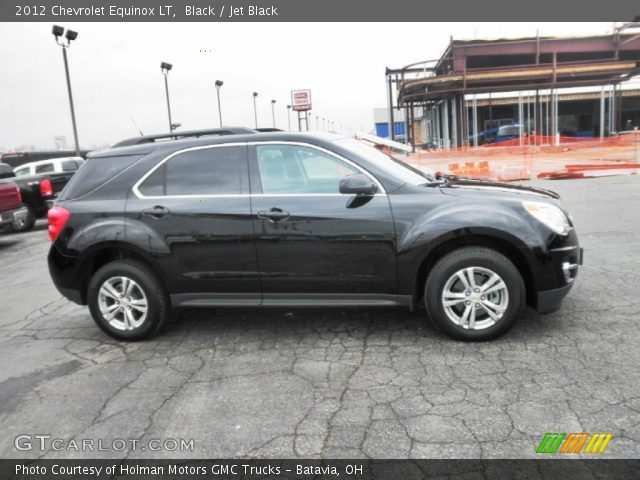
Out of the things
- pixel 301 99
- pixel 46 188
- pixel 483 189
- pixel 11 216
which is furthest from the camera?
pixel 301 99

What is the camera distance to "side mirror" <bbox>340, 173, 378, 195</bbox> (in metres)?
4.13

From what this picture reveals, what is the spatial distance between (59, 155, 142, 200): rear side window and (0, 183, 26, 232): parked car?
6249mm

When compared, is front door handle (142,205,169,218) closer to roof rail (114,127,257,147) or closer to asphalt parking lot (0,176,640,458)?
roof rail (114,127,257,147)

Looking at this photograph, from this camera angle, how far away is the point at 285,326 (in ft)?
16.1

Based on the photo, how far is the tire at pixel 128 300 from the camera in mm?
4594

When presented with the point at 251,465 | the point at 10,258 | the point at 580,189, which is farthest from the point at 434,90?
the point at 251,465

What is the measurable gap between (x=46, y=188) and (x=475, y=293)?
1210cm

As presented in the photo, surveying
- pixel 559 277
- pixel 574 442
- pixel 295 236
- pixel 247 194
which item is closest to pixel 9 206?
pixel 247 194

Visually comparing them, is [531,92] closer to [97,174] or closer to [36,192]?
[36,192]

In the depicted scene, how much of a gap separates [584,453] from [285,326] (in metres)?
2.75

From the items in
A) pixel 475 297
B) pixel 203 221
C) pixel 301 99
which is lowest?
pixel 475 297

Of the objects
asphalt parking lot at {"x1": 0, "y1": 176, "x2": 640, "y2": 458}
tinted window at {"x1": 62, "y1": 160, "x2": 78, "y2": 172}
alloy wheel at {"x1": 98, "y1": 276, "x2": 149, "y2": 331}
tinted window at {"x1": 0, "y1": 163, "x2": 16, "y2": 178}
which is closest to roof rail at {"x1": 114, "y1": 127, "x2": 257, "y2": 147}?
→ alloy wheel at {"x1": 98, "y1": 276, "x2": 149, "y2": 331}

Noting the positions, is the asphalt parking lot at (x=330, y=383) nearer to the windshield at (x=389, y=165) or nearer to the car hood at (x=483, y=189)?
the car hood at (x=483, y=189)

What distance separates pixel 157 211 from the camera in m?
4.54
